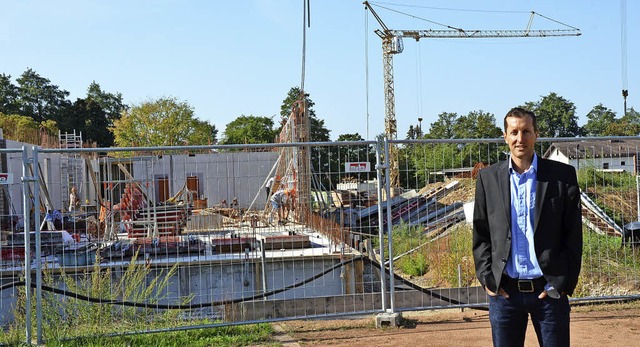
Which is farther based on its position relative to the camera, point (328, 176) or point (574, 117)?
point (574, 117)

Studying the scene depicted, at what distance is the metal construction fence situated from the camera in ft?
22.7

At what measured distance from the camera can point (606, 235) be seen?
9.38 metres

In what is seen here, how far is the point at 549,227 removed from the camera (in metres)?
3.60

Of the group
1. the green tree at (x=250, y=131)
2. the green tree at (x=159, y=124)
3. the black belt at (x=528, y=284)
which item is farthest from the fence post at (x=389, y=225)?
the green tree at (x=250, y=131)

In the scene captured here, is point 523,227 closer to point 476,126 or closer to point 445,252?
point 445,252

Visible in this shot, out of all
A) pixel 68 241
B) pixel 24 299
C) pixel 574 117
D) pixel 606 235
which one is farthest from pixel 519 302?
pixel 574 117

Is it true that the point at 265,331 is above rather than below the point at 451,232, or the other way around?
below

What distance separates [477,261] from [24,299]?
5174 mm

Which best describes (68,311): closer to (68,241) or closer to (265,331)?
(265,331)

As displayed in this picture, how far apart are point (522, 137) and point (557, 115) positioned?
312 feet

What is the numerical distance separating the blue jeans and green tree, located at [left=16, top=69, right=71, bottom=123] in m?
81.2

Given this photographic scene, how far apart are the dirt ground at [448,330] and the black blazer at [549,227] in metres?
2.94

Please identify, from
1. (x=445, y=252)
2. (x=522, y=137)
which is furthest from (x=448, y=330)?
(x=522, y=137)

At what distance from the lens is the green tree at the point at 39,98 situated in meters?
79.3
